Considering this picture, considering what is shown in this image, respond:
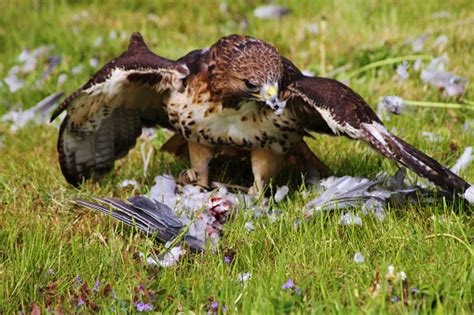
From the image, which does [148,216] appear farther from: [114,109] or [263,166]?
[114,109]

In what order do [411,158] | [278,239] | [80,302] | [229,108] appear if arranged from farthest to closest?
[229,108], [278,239], [411,158], [80,302]

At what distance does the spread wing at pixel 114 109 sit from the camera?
4.49m

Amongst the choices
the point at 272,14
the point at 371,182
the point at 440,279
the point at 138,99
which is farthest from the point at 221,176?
the point at 272,14

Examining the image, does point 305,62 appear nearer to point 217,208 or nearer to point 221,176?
point 221,176

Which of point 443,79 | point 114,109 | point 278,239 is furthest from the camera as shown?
point 443,79

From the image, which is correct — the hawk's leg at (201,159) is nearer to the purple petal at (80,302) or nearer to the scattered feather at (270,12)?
the purple petal at (80,302)

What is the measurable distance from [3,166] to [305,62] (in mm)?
2797

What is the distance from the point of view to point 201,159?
490 cm

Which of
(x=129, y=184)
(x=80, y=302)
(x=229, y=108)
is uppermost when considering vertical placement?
(x=229, y=108)

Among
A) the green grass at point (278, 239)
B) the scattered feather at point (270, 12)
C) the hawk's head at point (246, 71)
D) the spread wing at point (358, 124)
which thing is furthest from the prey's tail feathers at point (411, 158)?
the scattered feather at point (270, 12)

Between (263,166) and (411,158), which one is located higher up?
(411,158)

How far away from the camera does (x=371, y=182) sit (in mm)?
4457

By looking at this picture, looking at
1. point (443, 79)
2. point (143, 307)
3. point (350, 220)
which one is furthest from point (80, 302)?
point (443, 79)

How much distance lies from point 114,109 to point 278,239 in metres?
1.52
